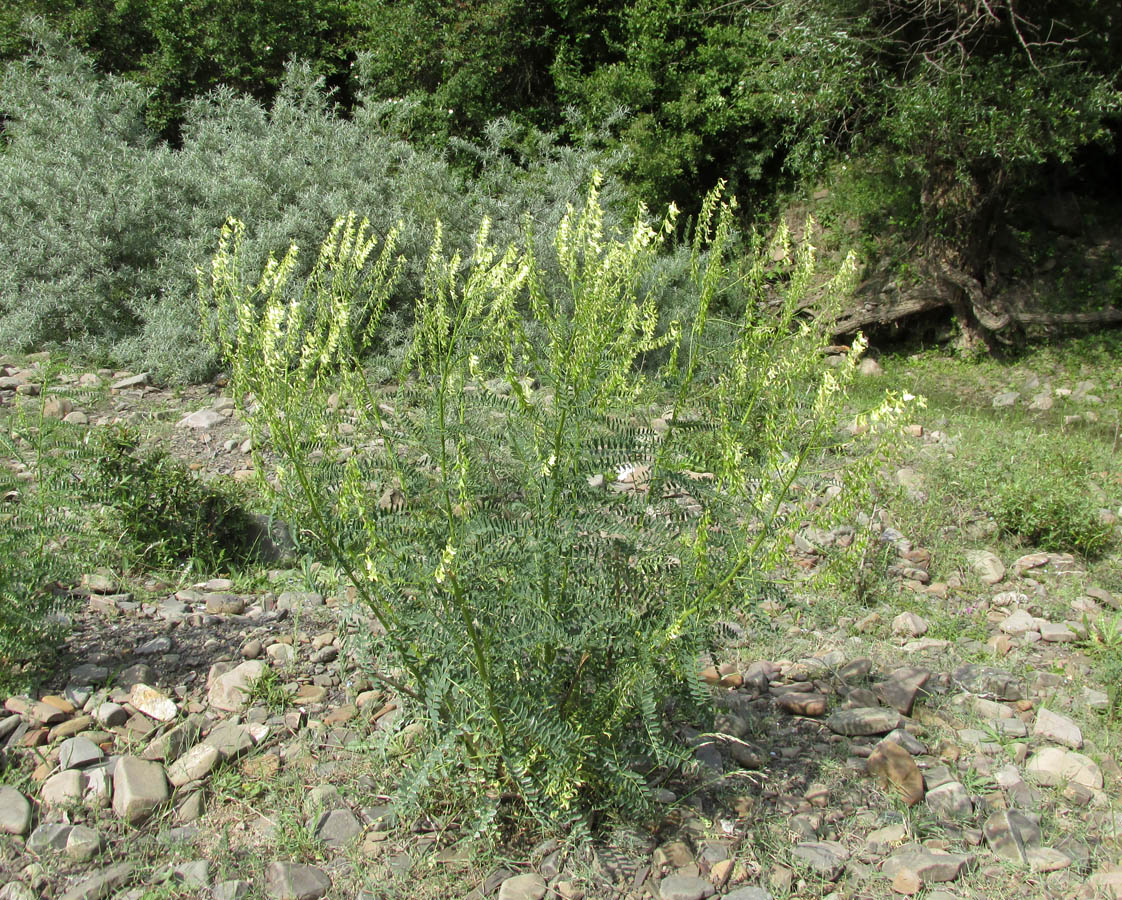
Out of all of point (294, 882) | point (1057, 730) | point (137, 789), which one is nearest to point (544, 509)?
point (294, 882)

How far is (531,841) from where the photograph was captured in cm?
249

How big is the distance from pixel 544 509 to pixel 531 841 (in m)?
1.00

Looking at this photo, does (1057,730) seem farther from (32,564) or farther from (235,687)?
(32,564)

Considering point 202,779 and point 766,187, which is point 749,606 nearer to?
point 202,779

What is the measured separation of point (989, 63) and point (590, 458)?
25.9ft

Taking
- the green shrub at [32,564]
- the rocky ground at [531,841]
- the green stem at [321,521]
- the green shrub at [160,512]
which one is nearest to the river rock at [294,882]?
the rocky ground at [531,841]

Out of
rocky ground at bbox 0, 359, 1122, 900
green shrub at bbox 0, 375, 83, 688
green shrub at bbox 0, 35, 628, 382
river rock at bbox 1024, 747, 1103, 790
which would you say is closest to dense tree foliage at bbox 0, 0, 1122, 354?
green shrub at bbox 0, 35, 628, 382

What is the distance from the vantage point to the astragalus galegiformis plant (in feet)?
6.79

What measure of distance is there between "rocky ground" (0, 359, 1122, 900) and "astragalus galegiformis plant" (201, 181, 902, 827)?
28 cm

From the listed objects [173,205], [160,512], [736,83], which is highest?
[736,83]

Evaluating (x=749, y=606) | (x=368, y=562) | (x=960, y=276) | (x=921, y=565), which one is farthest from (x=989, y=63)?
(x=368, y=562)

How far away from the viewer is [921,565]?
15.0 feet

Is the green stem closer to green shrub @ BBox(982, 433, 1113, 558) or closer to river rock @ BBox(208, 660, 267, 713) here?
river rock @ BBox(208, 660, 267, 713)

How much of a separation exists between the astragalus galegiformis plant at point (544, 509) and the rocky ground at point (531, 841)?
282 millimetres
